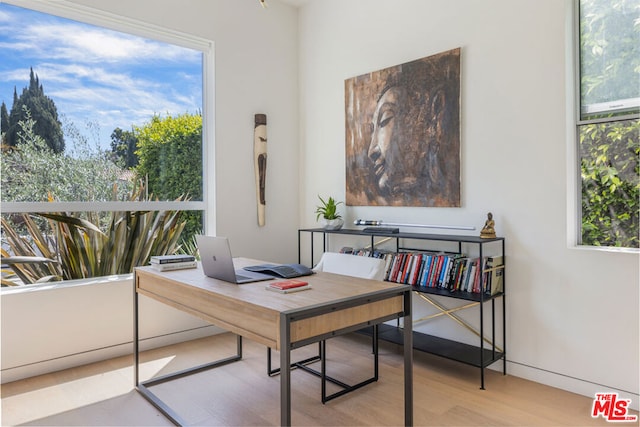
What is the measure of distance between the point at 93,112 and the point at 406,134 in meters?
2.48

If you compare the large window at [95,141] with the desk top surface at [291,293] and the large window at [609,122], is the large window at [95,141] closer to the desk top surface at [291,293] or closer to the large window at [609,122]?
the desk top surface at [291,293]

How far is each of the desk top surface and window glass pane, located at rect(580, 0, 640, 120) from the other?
1.75 meters

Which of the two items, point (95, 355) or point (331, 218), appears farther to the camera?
point (331, 218)

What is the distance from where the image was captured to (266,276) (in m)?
2.50

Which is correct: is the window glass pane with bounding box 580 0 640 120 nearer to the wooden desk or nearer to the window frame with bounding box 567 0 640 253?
the window frame with bounding box 567 0 640 253

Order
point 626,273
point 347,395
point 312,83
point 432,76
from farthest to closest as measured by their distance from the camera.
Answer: point 312,83, point 432,76, point 347,395, point 626,273

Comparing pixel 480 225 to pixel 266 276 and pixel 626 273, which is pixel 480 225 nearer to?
pixel 626 273

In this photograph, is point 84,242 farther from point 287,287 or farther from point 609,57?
point 609,57

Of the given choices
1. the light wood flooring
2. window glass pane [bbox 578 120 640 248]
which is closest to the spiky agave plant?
the light wood flooring

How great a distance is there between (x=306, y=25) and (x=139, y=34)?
65.7 inches

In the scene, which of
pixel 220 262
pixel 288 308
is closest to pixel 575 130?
pixel 288 308

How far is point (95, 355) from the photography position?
3.28m

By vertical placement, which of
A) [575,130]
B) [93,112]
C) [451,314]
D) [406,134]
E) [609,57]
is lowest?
[451,314]

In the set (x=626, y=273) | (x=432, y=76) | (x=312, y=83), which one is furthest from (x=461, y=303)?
(x=312, y=83)
